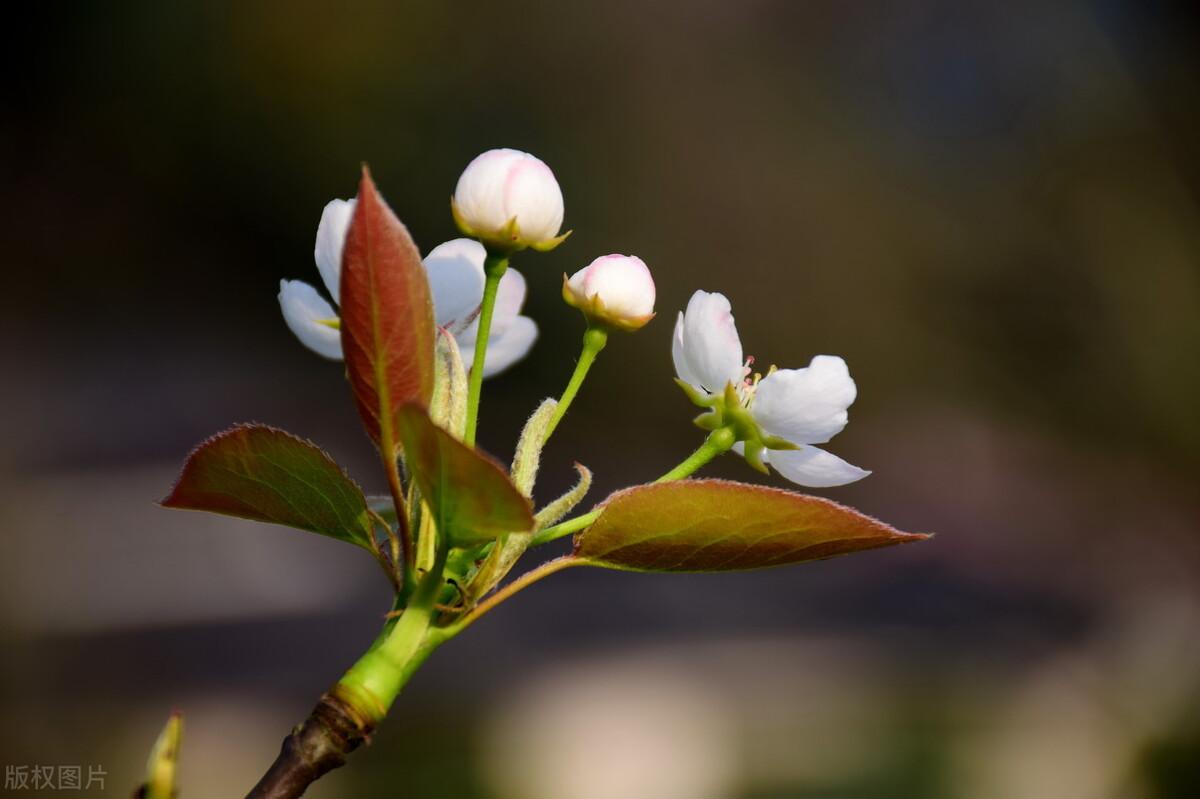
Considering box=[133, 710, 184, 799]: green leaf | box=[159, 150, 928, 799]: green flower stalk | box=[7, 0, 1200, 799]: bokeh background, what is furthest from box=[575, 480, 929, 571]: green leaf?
box=[7, 0, 1200, 799]: bokeh background

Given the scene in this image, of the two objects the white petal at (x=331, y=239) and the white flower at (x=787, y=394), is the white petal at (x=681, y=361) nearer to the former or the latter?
the white flower at (x=787, y=394)

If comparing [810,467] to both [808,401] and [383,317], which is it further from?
[383,317]

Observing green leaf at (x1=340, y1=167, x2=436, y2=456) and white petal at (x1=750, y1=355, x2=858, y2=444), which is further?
white petal at (x1=750, y1=355, x2=858, y2=444)

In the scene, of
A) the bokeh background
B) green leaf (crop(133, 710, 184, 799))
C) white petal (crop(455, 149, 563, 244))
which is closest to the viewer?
green leaf (crop(133, 710, 184, 799))

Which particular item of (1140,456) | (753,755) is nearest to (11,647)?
(753,755)

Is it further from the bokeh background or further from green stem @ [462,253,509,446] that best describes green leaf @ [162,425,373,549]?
the bokeh background

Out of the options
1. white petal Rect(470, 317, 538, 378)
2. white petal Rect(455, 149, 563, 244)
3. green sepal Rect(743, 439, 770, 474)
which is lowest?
green sepal Rect(743, 439, 770, 474)
